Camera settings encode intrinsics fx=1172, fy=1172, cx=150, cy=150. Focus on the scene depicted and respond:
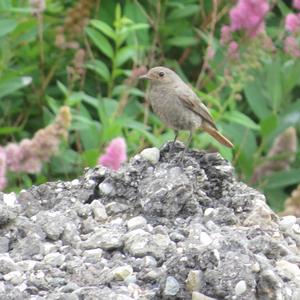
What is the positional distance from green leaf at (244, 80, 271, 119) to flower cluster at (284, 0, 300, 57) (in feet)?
1.33

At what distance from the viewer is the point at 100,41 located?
23.3 feet

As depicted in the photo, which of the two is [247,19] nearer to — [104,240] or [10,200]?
[10,200]

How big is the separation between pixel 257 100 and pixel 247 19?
89 cm

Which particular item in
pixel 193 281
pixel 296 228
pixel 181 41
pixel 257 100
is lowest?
pixel 257 100

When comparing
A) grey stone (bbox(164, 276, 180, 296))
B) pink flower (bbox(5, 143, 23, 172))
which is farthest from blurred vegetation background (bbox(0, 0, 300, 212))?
grey stone (bbox(164, 276, 180, 296))

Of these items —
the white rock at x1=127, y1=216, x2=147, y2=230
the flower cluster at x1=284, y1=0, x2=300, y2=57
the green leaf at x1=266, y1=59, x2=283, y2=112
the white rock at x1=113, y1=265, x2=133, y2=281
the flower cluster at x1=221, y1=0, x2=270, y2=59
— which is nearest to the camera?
the white rock at x1=113, y1=265, x2=133, y2=281

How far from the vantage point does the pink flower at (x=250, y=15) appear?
669 centimetres

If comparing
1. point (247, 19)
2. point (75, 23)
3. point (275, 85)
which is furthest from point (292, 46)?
point (75, 23)

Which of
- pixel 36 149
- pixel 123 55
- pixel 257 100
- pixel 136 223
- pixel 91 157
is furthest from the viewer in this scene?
pixel 257 100

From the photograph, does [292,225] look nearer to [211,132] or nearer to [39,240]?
[39,240]

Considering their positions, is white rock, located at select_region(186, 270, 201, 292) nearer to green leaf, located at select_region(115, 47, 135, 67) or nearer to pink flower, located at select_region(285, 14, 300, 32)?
green leaf, located at select_region(115, 47, 135, 67)

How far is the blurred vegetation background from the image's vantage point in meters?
6.59

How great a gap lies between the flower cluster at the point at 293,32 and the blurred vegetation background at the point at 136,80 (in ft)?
0.06

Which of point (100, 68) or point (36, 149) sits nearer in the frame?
point (36, 149)
